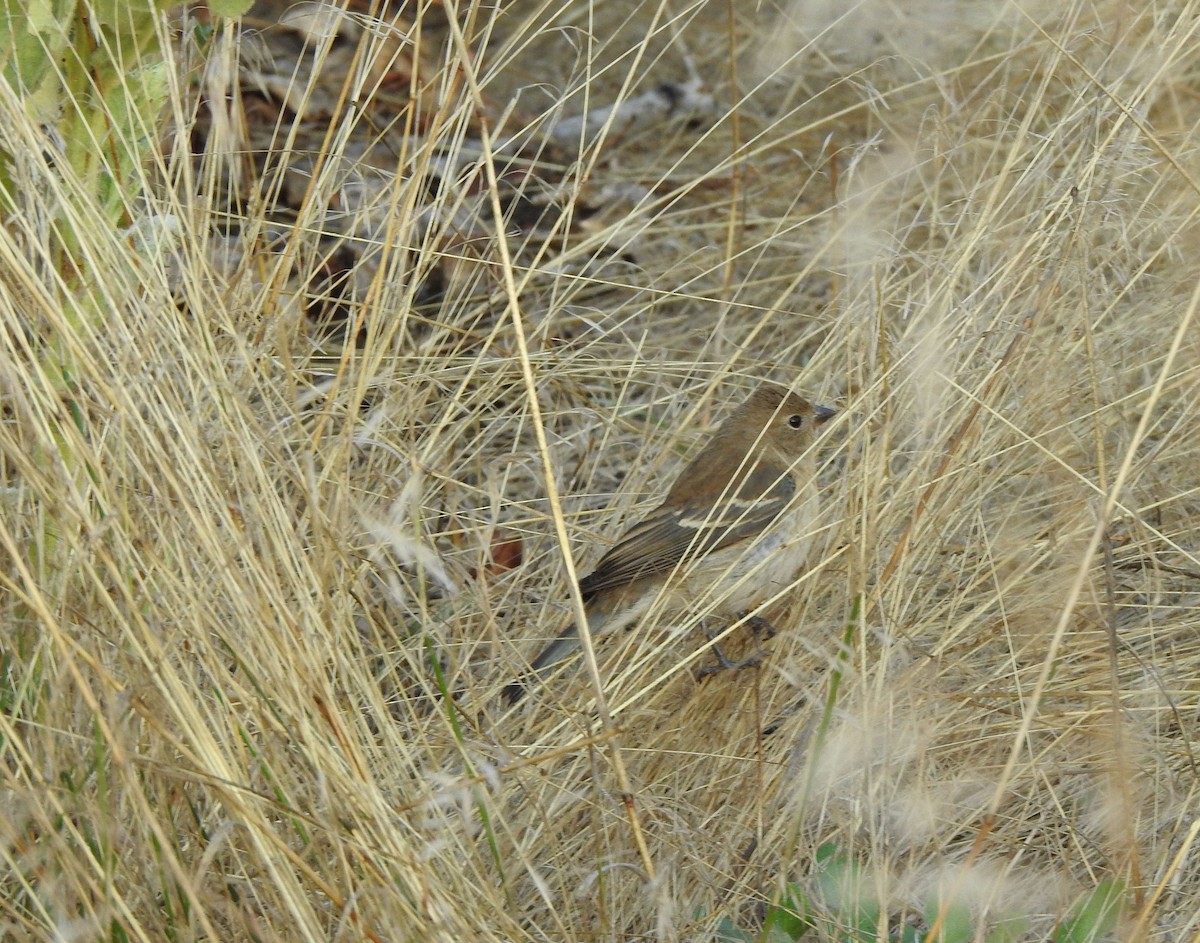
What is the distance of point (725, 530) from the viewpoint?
370 centimetres

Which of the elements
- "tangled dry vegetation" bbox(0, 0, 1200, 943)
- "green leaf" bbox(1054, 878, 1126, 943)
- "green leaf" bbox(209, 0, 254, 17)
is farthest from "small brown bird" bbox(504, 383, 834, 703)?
"green leaf" bbox(209, 0, 254, 17)

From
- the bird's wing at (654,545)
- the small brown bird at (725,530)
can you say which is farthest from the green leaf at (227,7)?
the bird's wing at (654,545)

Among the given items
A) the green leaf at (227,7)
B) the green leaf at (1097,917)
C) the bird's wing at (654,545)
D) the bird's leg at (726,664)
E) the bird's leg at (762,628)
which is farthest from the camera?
the bird's wing at (654,545)

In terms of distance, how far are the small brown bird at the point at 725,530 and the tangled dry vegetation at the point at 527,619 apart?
0.36 feet

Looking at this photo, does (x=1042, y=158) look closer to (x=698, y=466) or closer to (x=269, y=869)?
(x=698, y=466)

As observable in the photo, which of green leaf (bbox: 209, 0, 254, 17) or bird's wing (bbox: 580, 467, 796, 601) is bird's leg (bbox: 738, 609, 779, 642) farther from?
green leaf (bbox: 209, 0, 254, 17)

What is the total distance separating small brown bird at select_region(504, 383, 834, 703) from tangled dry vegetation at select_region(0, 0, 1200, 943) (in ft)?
0.36

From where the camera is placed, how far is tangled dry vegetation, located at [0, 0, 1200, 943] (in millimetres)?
2172

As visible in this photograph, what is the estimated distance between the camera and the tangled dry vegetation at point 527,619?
217cm

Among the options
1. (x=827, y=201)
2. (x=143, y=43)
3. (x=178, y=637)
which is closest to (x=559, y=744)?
(x=178, y=637)

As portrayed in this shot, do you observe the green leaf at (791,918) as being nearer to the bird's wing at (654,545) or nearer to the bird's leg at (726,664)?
the bird's leg at (726,664)

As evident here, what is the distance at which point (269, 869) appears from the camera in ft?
6.64

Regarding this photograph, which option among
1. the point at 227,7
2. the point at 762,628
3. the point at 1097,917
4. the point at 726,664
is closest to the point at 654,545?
the point at 762,628

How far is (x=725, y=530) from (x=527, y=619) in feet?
1.85
